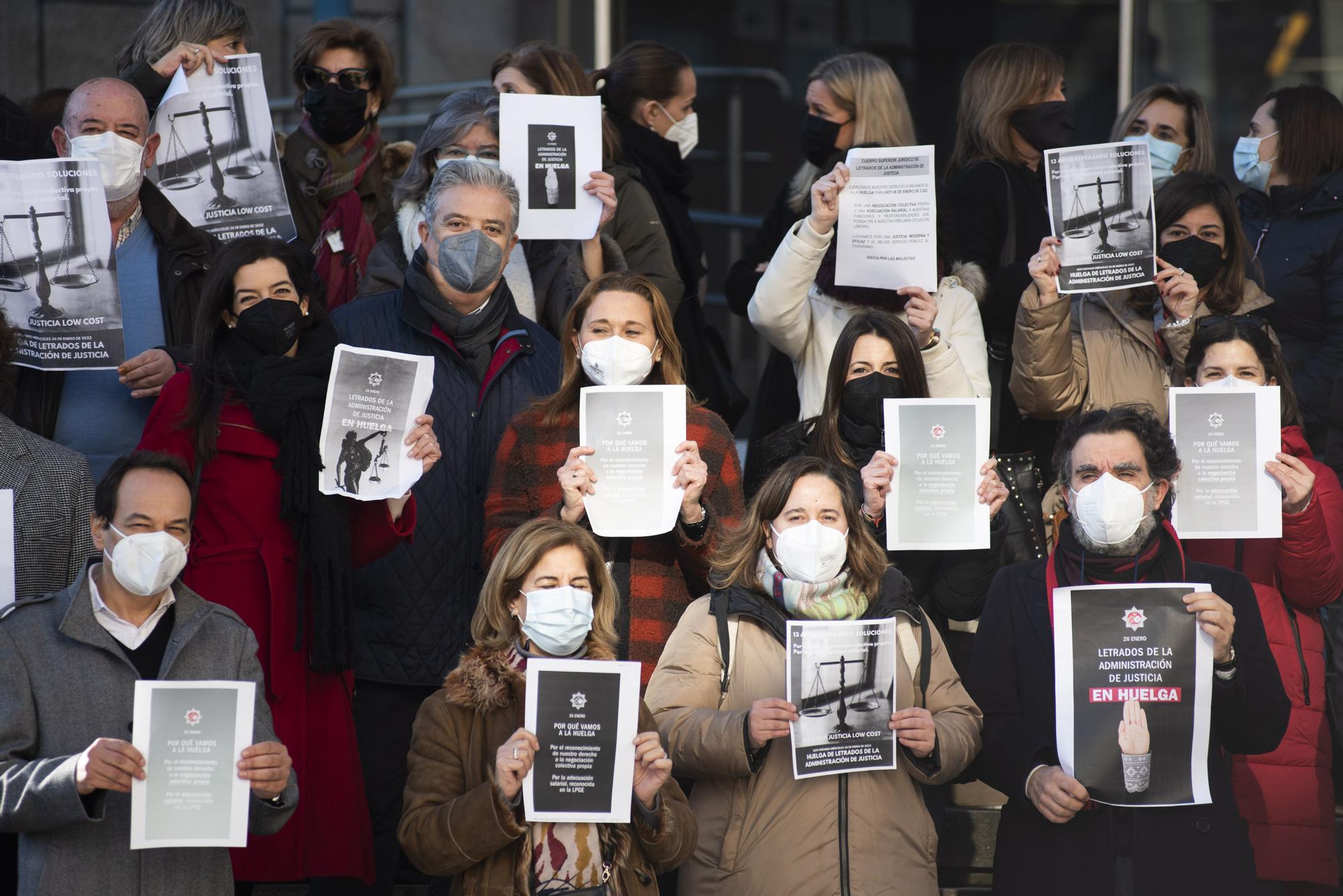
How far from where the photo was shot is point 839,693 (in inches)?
178

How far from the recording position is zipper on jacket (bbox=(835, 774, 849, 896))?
15.1ft

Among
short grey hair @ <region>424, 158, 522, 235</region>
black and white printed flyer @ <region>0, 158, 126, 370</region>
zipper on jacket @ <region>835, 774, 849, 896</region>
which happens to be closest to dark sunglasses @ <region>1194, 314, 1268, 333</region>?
zipper on jacket @ <region>835, 774, 849, 896</region>

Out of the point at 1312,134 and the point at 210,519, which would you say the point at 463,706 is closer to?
the point at 210,519

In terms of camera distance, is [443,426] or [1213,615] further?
[443,426]

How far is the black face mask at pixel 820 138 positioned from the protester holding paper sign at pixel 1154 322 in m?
1.07

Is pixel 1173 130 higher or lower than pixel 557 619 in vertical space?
higher

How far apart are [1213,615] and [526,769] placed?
6.16ft

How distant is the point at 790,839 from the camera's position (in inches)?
183

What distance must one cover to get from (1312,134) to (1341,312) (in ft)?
2.58

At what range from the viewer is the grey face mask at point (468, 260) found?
5594mm

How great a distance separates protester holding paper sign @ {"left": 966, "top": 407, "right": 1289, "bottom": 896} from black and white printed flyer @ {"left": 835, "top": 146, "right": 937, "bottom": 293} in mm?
1098

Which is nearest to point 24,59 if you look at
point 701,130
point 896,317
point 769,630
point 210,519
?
point 701,130

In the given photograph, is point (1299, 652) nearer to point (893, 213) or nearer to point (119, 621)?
point (893, 213)

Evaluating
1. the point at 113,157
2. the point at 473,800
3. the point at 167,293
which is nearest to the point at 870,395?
the point at 473,800
